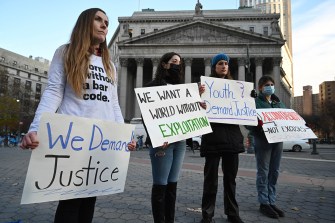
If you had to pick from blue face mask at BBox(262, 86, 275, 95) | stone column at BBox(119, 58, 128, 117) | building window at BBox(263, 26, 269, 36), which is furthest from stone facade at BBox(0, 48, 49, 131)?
blue face mask at BBox(262, 86, 275, 95)

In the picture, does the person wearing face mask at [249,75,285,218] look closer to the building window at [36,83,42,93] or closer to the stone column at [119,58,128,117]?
the stone column at [119,58,128,117]

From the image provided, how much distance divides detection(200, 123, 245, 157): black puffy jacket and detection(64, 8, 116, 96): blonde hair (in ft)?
6.12

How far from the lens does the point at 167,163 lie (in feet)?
10.3

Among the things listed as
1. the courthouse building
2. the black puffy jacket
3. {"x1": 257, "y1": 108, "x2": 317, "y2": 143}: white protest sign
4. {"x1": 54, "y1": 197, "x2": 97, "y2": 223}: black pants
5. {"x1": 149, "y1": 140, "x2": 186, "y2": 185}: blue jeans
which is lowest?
{"x1": 54, "y1": 197, "x2": 97, "y2": 223}: black pants

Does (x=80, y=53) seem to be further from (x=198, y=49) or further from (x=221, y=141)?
(x=198, y=49)

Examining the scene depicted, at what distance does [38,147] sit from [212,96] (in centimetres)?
268

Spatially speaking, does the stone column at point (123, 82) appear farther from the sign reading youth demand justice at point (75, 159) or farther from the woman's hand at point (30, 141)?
the woman's hand at point (30, 141)

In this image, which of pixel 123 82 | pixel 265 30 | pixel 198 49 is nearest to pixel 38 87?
pixel 123 82

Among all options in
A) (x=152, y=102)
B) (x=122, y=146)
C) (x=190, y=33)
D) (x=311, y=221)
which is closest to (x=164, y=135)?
(x=152, y=102)

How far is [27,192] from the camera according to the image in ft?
6.30

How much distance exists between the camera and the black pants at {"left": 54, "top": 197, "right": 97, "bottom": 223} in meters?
2.11

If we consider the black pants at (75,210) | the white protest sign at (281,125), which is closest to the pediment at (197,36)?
the white protest sign at (281,125)

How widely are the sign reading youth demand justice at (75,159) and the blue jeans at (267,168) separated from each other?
106 inches

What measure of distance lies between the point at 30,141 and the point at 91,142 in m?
0.52
